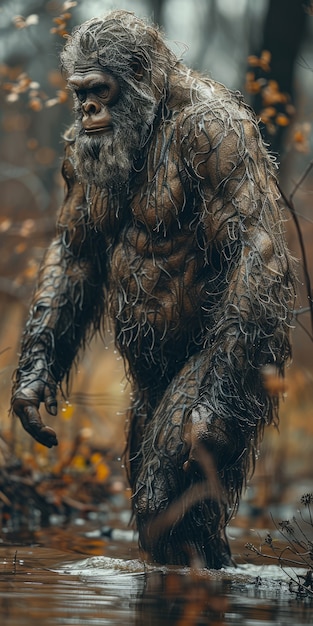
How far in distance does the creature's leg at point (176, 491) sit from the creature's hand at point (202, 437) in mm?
121

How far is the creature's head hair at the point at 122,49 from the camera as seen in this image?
6.01m

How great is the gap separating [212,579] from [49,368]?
1.40m

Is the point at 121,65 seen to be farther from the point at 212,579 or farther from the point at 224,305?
the point at 212,579

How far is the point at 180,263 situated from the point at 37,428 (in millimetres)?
1038

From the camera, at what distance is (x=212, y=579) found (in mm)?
5895

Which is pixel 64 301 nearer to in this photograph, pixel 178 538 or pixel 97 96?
pixel 97 96

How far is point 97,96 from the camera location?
19.8 ft

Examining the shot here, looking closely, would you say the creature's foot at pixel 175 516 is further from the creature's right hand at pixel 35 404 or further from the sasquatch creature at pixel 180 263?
the creature's right hand at pixel 35 404

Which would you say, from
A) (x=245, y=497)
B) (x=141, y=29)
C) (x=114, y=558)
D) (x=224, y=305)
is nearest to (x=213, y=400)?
(x=224, y=305)

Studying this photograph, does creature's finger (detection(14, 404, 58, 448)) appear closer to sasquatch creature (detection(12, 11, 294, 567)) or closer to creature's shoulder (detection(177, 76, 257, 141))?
sasquatch creature (detection(12, 11, 294, 567))

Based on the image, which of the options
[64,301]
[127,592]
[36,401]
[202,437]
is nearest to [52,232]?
[64,301]

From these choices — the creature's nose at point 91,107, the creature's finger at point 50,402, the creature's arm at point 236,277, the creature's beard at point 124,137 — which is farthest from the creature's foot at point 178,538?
the creature's nose at point 91,107

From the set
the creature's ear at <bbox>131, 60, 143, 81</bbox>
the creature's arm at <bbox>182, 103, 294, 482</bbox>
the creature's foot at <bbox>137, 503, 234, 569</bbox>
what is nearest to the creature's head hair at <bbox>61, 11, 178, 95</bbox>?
the creature's ear at <bbox>131, 60, 143, 81</bbox>

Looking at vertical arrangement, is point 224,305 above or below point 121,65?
below
